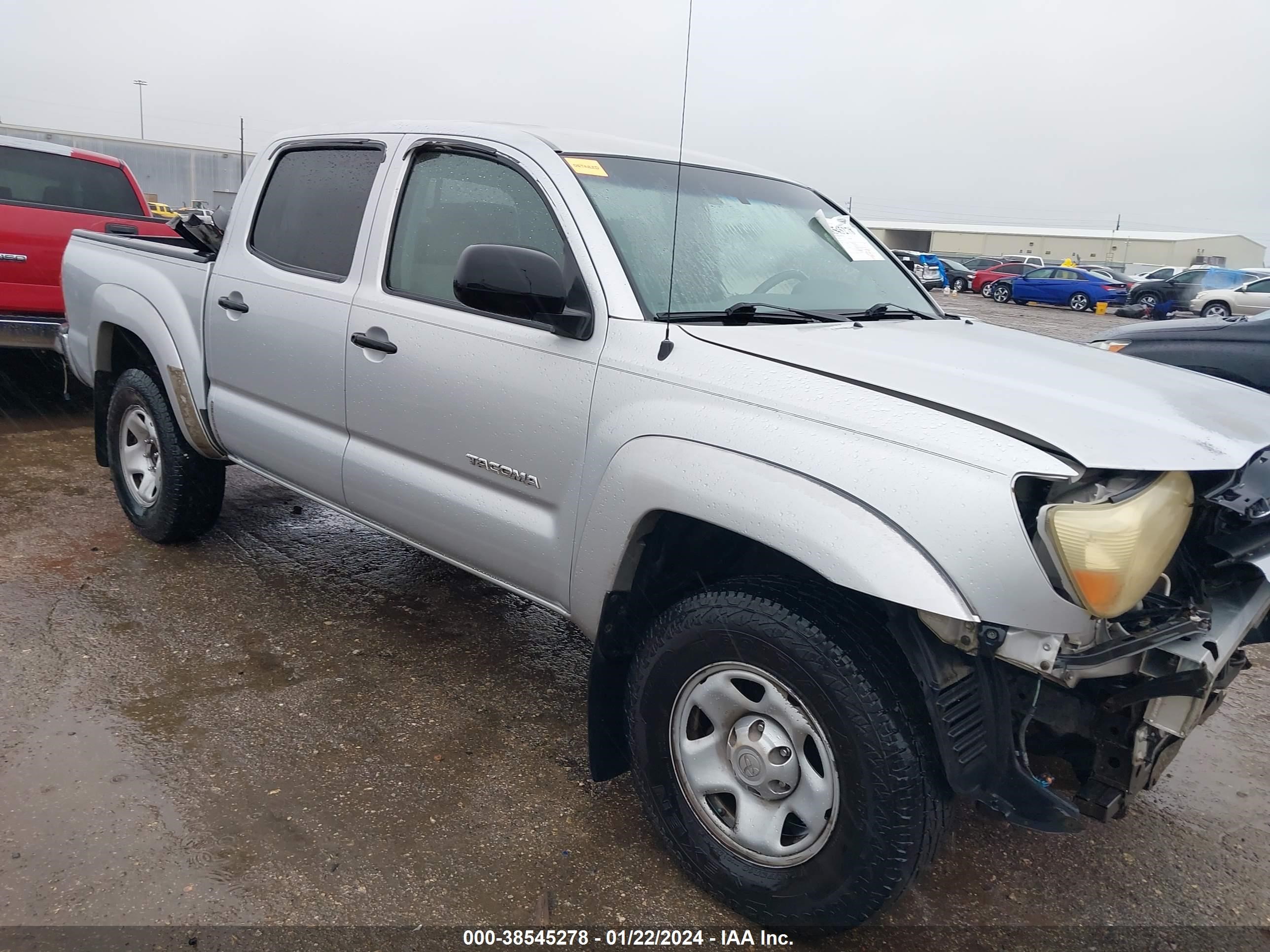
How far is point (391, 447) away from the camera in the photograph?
3.25m

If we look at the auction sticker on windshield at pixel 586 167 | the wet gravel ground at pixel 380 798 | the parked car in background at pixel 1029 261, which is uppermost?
the parked car in background at pixel 1029 261

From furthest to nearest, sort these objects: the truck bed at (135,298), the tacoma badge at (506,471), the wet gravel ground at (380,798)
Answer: the truck bed at (135,298), the tacoma badge at (506,471), the wet gravel ground at (380,798)

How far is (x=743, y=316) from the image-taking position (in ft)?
9.10

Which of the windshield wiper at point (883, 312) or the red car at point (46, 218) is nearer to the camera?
the windshield wiper at point (883, 312)

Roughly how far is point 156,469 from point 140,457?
5.9 inches

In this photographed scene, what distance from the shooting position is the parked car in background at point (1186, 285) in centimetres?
2636

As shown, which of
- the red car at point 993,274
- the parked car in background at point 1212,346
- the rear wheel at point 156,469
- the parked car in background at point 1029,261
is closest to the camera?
the rear wheel at point 156,469

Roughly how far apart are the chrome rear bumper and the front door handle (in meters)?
4.24

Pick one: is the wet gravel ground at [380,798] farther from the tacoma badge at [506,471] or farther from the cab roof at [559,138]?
the cab roof at [559,138]

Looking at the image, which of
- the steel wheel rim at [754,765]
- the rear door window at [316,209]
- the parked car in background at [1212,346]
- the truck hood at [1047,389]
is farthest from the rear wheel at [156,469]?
the parked car in background at [1212,346]

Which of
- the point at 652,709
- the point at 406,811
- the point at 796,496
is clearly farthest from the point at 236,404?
the point at 796,496

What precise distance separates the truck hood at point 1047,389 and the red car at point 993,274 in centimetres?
3385

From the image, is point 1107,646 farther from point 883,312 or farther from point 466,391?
point 466,391

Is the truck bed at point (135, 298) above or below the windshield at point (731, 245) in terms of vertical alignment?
below
